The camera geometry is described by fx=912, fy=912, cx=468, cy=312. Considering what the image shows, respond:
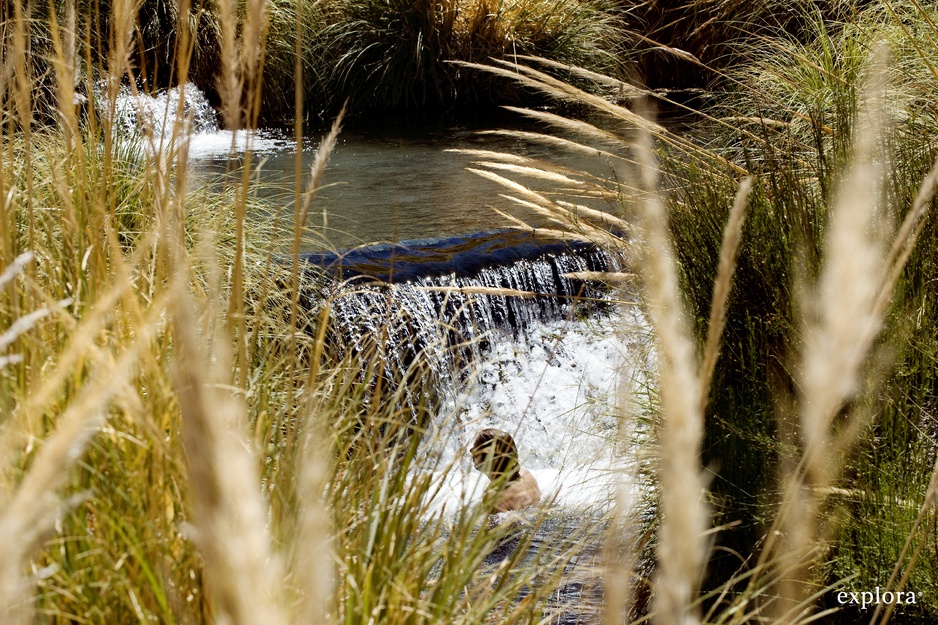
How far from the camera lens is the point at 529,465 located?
3.41 meters

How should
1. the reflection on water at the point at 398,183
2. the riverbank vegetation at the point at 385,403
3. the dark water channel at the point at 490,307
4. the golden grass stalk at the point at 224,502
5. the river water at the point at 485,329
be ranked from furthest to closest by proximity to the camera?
1. the reflection on water at the point at 398,183
2. the dark water channel at the point at 490,307
3. the river water at the point at 485,329
4. the riverbank vegetation at the point at 385,403
5. the golden grass stalk at the point at 224,502

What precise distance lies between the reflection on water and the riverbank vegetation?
1.47 m

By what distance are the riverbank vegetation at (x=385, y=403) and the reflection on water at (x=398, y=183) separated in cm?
147

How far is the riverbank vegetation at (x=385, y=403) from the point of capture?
0.44 m

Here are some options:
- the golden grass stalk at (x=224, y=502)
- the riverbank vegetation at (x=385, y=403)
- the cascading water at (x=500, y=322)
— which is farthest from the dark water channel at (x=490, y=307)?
the golden grass stalk at (x=224, y=502)

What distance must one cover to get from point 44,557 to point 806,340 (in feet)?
4.39

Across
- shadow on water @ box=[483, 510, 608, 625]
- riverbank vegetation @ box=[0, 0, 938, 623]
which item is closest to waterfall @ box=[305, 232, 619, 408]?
riverbank vegetation @ box=[0, 0, 938, 623]

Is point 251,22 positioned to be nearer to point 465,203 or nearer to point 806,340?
point 806,340

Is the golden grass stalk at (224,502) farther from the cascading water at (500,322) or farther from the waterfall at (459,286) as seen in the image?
the waterfall at (459,286)

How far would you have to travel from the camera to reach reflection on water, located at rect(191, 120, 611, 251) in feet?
15.5

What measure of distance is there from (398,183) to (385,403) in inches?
91.3

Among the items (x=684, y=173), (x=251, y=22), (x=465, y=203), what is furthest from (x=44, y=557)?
(x=465, y=203)

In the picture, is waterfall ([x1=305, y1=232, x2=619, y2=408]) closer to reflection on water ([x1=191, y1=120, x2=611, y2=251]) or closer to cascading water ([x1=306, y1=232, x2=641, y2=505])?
cascading water ([x1=306, y1=232, x2=641, y2=505])

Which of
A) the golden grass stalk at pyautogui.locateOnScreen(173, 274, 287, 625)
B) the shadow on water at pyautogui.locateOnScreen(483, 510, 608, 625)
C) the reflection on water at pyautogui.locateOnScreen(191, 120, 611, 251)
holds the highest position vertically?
the golden grass stalk at pyautogui.locateOnScreen(173, 274, 287, 625)
